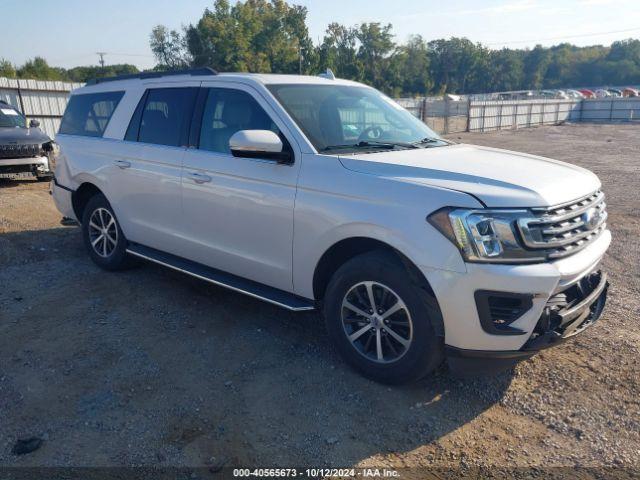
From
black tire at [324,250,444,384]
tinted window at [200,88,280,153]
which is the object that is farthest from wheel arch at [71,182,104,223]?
black tire at [324,250,444,384]

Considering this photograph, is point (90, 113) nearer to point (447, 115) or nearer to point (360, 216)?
point (360, 216)

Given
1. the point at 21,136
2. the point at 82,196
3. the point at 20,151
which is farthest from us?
the point at 21,136

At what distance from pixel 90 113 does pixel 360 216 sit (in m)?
3.94

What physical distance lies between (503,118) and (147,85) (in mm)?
34833

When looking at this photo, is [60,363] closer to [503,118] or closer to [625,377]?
[625,377]

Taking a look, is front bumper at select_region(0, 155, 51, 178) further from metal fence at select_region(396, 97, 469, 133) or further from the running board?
metal fence at select_region(396, 97, 469, 133)

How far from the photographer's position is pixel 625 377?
3.76 meters

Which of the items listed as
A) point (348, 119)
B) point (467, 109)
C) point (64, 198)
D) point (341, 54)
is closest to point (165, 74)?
point (348, 119)

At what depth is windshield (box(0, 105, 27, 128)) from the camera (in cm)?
1209

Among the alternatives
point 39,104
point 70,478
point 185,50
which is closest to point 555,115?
point 39,104

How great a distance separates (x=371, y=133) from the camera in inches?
171

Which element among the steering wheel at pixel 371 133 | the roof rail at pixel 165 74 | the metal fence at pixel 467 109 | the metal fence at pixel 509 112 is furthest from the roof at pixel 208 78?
the metal fence at pixel 509 112

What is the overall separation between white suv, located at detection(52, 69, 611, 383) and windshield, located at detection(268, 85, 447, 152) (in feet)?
0.05

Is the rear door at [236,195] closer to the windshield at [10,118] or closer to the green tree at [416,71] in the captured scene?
the windshield at [10,118]
